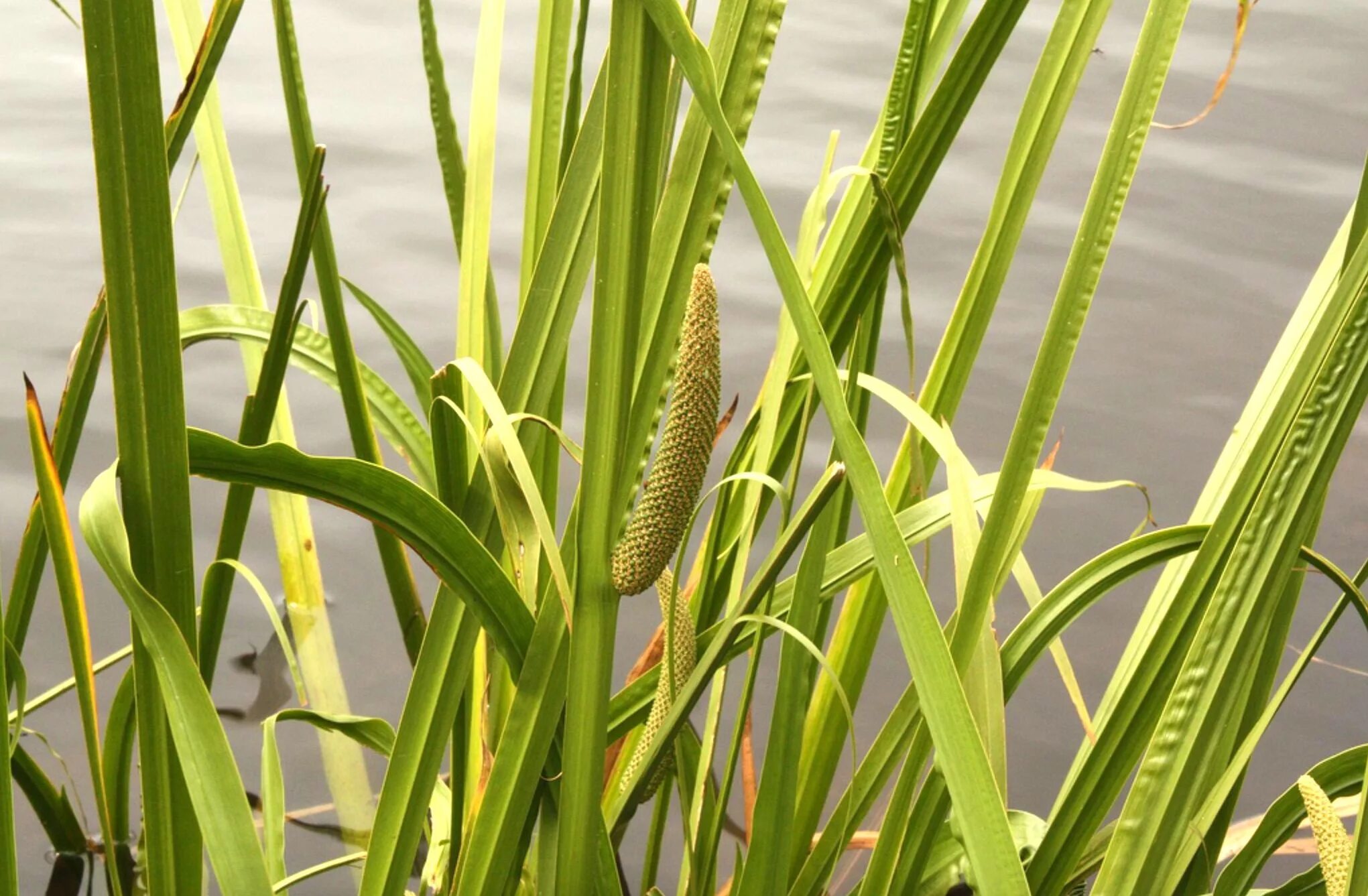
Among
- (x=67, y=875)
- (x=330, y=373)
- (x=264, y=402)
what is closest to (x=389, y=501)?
(x=264, y=402)

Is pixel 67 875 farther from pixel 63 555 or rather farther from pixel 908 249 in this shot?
pixel 908 249

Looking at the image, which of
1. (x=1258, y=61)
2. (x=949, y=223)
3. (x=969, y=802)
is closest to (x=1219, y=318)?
(x=949, y=223)

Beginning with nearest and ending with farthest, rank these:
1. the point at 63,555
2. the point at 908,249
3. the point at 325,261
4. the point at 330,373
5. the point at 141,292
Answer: the point at 141,292, the point at 63,555, the point at 325,261, the point at 330,373, the point at 908,249

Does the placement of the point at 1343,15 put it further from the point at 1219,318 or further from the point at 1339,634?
the point at 1339,634

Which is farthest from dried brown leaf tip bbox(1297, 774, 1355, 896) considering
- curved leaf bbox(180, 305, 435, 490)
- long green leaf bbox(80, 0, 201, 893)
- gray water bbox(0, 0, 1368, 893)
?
gray water bbox(0, 0, 1368, 893)

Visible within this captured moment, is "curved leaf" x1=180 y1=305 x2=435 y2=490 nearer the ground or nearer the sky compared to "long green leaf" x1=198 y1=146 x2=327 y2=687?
nearer the sky

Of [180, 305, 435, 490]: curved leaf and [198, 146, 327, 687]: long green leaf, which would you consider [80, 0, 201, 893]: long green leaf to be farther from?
[180, 305, 435, 490]: curved leaf

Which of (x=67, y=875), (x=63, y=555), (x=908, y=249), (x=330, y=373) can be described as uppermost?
(x=908, y=249)
